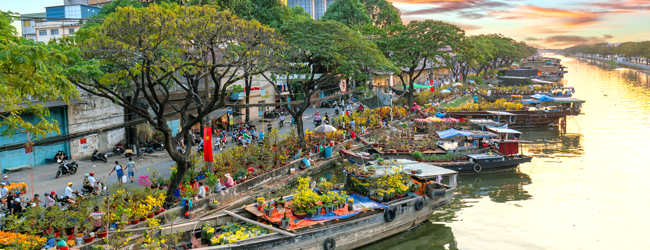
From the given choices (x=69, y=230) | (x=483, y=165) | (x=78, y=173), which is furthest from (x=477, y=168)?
(x=78, y=173)

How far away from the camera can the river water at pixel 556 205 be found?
1814cm

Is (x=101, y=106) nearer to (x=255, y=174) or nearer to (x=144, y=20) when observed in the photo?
(x=255, y=174)

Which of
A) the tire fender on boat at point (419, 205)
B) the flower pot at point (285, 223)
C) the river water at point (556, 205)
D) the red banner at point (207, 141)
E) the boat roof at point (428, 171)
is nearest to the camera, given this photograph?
the flower pot at point (285, 223)

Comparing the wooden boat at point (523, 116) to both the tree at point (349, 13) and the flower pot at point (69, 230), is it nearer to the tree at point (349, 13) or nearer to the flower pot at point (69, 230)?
the tree at point (349, 13)

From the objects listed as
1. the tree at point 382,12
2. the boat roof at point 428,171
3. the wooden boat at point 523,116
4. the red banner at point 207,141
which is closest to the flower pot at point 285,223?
the red banner at point 207,141

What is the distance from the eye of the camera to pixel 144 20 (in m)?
15.8

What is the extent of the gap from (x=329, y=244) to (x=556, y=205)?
12722 millimetres

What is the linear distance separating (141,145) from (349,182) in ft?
57.0

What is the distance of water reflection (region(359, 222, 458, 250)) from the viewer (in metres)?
17.9

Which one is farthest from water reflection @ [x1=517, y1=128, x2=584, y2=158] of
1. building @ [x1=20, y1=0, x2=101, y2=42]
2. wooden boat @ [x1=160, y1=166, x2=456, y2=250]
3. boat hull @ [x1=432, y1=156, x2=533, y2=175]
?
building @ [x1=20, y1=0, x2=101, y2=42]

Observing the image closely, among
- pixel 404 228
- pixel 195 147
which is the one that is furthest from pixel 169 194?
pixel 195 147

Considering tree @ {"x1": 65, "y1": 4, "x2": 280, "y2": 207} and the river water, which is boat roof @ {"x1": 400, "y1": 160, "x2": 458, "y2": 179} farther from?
tree @ {"x1": 65, "y1": 4, "x2": 280, "y2": 207}

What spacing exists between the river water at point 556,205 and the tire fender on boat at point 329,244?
2.08m

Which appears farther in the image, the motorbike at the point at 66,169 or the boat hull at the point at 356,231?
the motorbike at the point at 66,169
